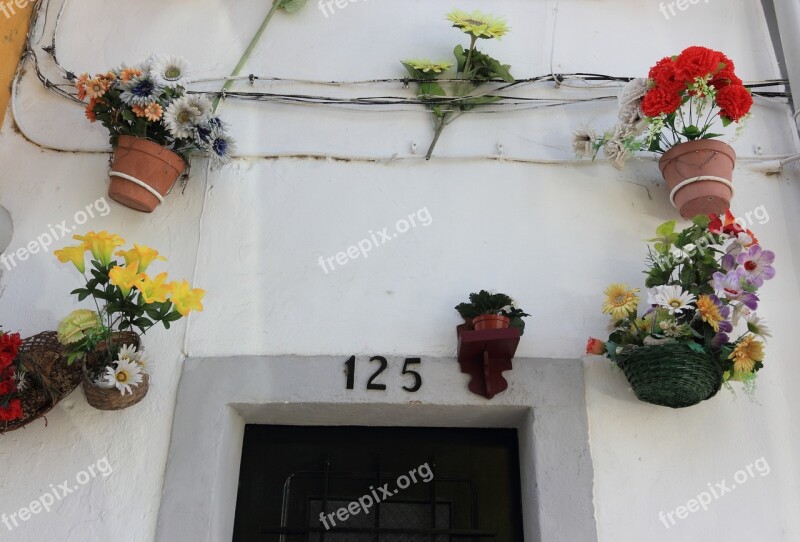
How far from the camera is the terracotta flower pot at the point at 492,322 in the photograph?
246 cm

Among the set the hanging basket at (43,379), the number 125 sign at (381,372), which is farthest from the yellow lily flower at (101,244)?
the number 125 sign at (381,372)

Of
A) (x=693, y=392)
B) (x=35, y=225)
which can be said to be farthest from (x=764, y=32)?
(x=35, y=225)

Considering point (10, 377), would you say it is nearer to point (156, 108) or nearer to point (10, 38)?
point (156, 108)

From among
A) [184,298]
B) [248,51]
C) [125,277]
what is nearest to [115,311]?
[125,277]

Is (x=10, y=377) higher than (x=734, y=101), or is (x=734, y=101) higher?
(x=734, y=101)

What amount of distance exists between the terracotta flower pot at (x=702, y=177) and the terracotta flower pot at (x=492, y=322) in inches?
34.5

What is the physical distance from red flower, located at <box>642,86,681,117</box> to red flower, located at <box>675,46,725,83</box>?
0.07 m

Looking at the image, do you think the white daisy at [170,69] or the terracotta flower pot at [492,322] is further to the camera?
the white daisy at [170,69]

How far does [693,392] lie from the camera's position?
7.61 ft

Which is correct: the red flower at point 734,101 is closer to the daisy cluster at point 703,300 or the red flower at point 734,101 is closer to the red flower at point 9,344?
the daisy cluster at point 703,300

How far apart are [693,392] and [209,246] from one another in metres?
1.85

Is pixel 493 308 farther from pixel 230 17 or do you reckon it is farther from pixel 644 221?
pixel 230 17

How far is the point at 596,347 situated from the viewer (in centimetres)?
249

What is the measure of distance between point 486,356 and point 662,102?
115 centimetres
